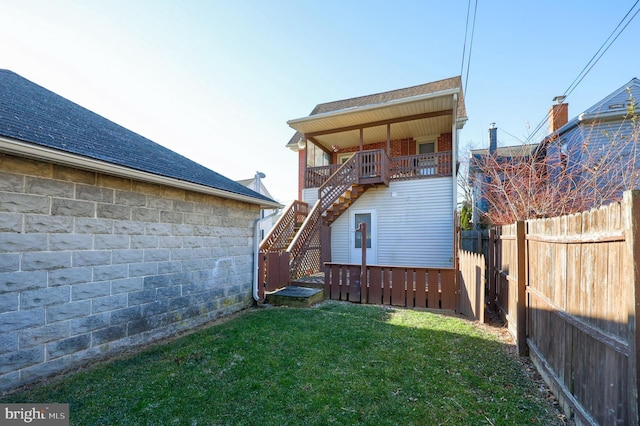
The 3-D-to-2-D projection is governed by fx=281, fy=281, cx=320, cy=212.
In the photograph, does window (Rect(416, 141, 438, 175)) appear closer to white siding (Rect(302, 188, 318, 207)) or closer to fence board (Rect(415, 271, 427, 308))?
white siding (Rect(302, 188, 318, 207))

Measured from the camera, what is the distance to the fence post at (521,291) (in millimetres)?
3936

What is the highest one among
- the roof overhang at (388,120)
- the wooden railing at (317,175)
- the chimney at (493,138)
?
the chimney at (493,138)

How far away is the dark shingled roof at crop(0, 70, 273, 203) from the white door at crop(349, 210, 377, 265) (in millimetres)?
6555

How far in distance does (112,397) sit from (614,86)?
17.9 m

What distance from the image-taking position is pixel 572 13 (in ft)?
27.8

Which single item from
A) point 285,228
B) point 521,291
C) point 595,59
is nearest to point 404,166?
point 285,228

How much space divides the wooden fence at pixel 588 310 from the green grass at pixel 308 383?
47cm

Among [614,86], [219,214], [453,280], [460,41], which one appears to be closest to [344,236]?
[453,280]

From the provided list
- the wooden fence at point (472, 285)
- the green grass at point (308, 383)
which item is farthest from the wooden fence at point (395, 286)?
the green grass at point (308, 383)

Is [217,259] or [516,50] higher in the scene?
[516,50]

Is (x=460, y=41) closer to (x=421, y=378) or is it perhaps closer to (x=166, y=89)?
(x=166, y=89)

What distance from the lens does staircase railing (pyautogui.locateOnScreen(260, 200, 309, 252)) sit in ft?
28.7

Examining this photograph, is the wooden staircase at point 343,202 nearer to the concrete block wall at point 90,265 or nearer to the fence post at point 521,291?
the concrete block wall at point 90,265

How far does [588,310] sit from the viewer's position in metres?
2.24
